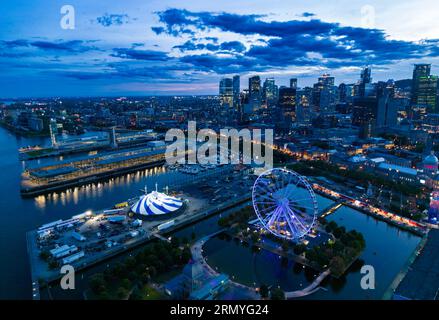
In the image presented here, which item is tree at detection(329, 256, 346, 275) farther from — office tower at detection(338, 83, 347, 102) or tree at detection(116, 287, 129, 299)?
office tower at detection(338, 83, 347, 102)

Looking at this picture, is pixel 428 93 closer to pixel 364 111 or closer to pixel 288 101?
pixel 364 111

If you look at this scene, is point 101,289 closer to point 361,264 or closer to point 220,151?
point 361,264

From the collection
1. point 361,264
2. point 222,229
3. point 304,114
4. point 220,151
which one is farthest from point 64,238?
point 304,114

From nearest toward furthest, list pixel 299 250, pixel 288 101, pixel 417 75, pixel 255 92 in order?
pixel 299 250 → pixel 288 101 → pixel 417 75 → pixel 255 92

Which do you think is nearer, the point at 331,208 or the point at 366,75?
the point at 331,208

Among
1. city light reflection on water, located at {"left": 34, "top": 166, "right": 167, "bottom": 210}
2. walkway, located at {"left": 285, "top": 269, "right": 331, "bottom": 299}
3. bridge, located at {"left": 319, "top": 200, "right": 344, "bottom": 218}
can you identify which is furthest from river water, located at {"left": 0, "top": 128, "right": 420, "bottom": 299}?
bridge, located at {"left": 319, "top": 200, "right": 344, "bottom": 218}

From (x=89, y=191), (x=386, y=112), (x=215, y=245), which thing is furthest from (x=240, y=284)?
(x=386, y=112)

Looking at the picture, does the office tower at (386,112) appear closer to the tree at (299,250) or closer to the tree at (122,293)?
the tree at (299,250)
